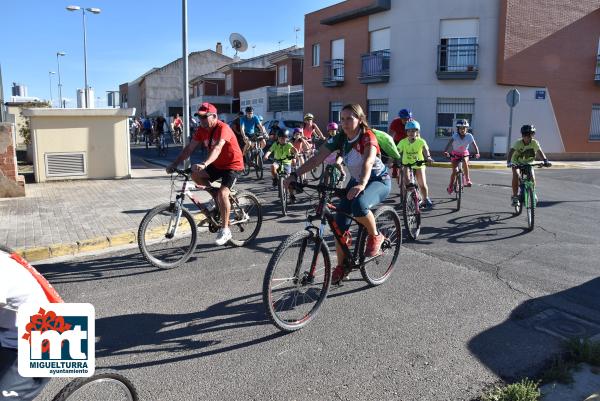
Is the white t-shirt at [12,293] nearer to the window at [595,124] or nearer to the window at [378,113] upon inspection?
the window at [378,113]

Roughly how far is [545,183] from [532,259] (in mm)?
9558

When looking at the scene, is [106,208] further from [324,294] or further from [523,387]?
[523,387]

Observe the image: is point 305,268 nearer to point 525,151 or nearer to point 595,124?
point 525,151

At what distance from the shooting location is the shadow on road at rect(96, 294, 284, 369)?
12.7 feet

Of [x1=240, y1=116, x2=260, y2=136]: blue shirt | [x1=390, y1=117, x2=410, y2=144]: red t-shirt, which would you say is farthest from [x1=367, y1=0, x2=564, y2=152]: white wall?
[x1=390, y1=117, x2=410, y2=144]: red t-shirt

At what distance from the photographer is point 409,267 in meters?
6.07

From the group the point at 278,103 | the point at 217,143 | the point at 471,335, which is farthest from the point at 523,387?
the point at 278,103

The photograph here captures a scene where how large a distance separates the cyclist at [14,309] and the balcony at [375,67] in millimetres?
25739

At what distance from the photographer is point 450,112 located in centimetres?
2475

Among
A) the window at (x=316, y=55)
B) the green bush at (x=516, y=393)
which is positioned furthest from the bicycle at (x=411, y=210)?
the window at (x=316, y=55)

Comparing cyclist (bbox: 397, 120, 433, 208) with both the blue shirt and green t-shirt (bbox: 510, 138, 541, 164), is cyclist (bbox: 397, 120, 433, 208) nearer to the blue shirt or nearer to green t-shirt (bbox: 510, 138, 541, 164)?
green t-shirt (bbox: 510, 138, 541, 164)

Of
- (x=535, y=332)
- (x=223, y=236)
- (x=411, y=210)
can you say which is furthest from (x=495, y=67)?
(x=535, y=332)

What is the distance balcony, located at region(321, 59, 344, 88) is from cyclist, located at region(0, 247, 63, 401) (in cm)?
2887

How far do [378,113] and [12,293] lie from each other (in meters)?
26.8
